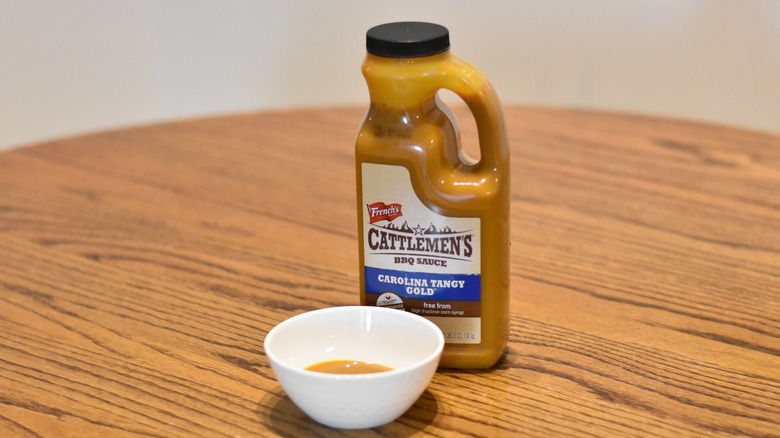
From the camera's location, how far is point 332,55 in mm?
2518

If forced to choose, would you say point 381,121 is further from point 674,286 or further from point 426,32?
point 674,286

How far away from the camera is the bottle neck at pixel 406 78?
0.79 meters

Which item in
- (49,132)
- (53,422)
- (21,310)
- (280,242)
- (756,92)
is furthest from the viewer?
(49,132)

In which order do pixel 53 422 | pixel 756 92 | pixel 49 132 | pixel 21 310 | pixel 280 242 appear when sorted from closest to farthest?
pixel 53 422 < pixel 21 310 < pixel 280 242 < pixel 756 92 < pixel 49 132

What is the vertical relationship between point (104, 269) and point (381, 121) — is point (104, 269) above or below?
below

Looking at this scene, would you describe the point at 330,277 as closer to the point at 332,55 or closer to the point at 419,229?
the point at 419,229

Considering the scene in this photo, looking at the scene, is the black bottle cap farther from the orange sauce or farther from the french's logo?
the orange sauce

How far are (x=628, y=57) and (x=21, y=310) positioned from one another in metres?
1.69

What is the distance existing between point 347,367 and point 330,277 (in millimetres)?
265

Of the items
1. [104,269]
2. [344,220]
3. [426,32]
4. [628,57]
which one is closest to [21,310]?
[104,269]

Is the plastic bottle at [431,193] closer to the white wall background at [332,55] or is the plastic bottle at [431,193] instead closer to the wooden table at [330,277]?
the wooden table at [330,277]

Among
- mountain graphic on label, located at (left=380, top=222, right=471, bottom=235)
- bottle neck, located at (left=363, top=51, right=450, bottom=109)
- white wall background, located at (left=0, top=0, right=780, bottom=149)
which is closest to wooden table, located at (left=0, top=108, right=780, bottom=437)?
mountain graphic on label, located at (left=380, top=222, right=471, bottom=235)

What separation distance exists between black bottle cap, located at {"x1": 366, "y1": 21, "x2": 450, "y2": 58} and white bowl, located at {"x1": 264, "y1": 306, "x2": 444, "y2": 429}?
218mm

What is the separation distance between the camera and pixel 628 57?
2.32 m
